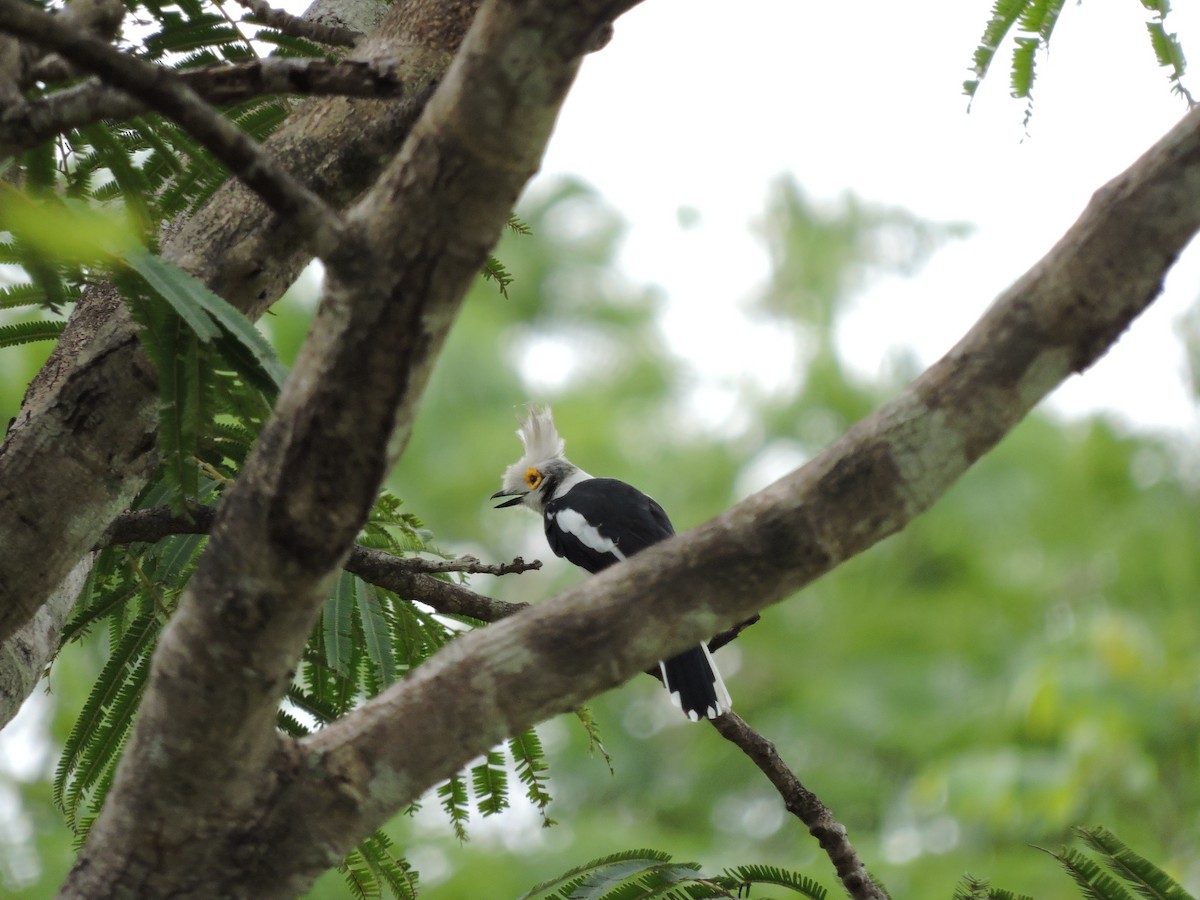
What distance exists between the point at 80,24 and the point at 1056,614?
34.3 ft

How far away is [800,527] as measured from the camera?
1816 mm

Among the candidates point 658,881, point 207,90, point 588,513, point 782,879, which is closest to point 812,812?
point 782,879

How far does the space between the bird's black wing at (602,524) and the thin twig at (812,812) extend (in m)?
2.23

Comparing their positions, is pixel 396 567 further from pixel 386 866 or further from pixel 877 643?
pixel 877 643

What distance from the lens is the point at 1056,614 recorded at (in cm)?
1066

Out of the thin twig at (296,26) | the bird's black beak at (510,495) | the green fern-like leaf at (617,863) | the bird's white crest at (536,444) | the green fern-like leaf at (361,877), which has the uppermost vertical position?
the bird's white crest at (536,444)

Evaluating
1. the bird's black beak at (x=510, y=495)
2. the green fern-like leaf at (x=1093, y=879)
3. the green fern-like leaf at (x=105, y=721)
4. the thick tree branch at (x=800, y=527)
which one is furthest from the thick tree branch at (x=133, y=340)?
the bird's black beak at (x=510, y=495)

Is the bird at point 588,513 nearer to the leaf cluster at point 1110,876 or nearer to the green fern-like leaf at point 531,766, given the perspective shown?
the green fern-like leaf at point 531,766

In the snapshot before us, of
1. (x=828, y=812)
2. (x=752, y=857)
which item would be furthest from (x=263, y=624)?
(x=752, y=857)

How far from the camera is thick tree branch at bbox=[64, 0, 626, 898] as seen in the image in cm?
162

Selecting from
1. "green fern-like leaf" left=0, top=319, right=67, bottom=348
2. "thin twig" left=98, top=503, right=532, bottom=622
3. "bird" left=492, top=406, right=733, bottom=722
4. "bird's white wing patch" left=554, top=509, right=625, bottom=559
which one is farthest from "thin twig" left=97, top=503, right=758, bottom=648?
"bird's white wing patch" left=554, top=509, right=625, bottom=559

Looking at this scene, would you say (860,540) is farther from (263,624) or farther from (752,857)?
(752,857)

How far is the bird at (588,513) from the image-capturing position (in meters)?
4.32

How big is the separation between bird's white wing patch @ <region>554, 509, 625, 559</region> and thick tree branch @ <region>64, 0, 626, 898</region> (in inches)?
141
